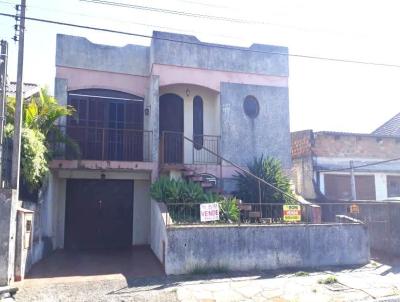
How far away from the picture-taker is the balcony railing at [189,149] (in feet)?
43.3

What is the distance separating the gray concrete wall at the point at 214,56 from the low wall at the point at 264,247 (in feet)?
19.0

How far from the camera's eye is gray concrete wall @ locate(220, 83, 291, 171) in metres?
13.0

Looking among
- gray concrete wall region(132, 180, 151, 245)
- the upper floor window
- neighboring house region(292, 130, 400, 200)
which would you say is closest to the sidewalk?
gray concrete wall region(132, 180, 151, 245)

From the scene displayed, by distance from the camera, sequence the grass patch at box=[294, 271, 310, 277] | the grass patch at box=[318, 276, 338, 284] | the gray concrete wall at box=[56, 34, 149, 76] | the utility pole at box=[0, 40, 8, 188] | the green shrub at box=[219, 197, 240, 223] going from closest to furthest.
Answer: the utility pole at box=[0, 40, 8, 188]
the grass patch at box=[318, 276, 338, 284]
the grass patch at box=[294, 271, 310, 277]
the green shrub at box=[219, 197, 240, 223]
the gray concrete wall at box=[56, 34, 149, 76]

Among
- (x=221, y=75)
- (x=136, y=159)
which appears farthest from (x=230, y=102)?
(x=136, y=159)

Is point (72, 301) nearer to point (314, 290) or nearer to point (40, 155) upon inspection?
point (40, 155)

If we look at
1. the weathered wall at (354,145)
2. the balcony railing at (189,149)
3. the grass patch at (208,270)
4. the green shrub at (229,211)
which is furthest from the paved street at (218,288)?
the weathered wall at (354,145)

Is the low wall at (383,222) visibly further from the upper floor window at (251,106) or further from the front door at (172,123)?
the front door at (172,123)

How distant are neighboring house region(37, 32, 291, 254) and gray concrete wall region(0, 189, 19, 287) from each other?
14.1 feet

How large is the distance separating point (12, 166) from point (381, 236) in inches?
416

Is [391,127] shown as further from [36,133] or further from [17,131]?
[17,131]

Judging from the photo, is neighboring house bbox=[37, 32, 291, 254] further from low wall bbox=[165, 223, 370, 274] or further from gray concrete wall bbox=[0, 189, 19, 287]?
gray concrete wall bbox=[0, 189, 19, 287]

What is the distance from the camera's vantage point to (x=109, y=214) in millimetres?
12922

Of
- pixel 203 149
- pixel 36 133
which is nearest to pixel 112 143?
pixel 203 149
